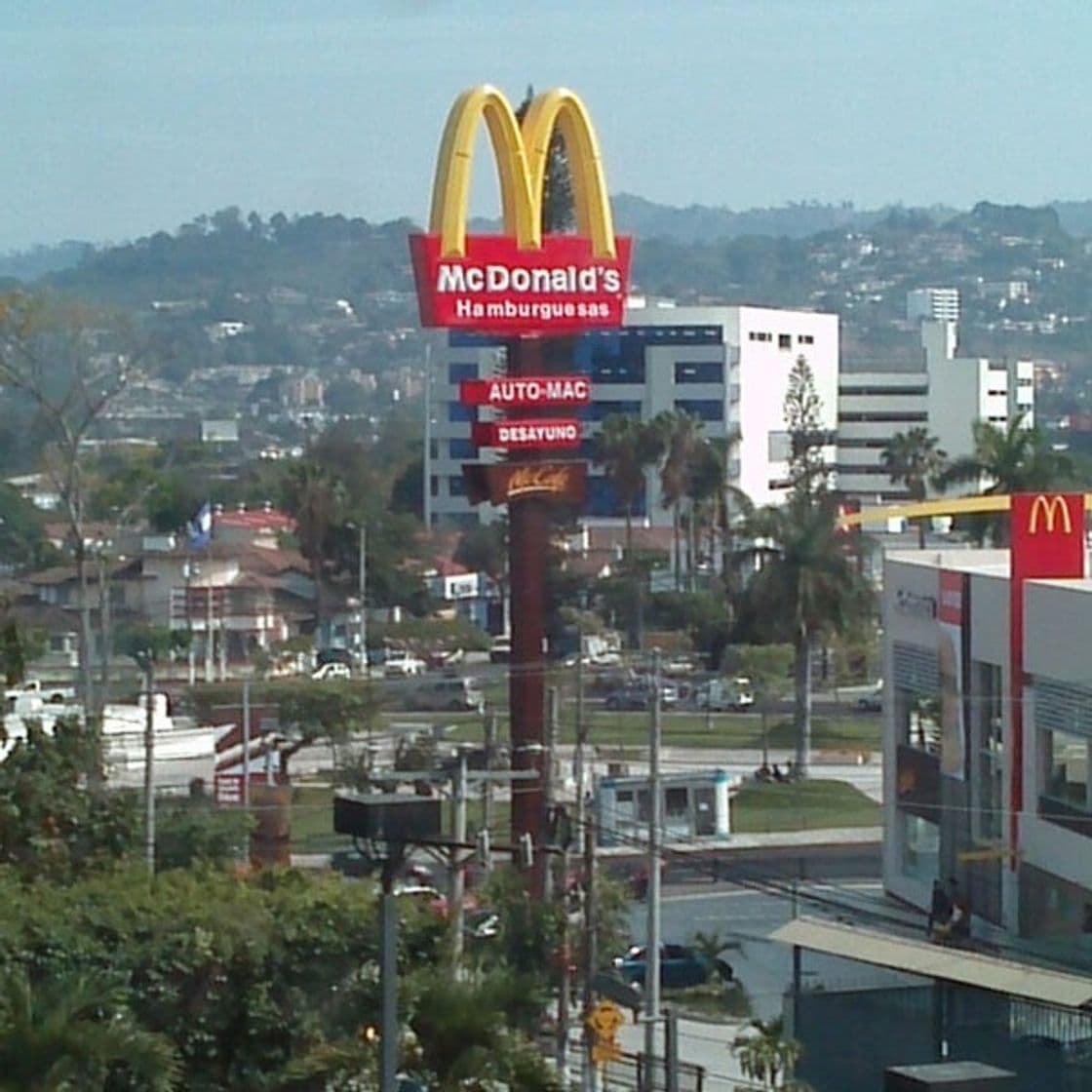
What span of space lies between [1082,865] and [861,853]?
26.1ft

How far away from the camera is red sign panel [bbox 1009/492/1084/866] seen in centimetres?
2497

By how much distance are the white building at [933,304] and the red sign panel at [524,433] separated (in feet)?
404

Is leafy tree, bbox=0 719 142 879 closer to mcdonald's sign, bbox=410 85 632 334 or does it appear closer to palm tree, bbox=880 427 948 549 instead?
mcdonald's sign, bbox=410 85 632 334

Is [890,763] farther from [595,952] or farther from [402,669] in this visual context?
[402,669]

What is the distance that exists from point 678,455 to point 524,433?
29.9 m

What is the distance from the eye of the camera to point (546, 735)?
2569 centimetres

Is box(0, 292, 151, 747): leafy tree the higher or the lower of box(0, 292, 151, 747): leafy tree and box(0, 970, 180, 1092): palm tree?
the higher

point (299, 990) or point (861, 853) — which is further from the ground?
point (299, 990)

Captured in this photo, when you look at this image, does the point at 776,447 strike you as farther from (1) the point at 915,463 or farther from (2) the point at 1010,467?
(2) the point at 1010,467

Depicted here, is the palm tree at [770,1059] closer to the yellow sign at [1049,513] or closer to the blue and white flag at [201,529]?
the yellow sign at [1049,513]

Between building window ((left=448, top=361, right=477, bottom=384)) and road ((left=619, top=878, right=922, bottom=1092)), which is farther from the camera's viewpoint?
building window ((left=448, top=361, right=477, bottom=384))

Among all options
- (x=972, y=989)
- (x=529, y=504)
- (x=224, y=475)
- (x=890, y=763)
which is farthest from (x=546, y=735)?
(x=224, y=475)

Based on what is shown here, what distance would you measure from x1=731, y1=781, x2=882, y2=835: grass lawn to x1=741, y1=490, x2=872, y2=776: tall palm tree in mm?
1320

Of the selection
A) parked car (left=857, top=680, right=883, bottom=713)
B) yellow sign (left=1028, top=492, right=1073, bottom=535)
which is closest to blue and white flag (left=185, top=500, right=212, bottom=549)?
parked car (left=857, top=680, right=883, bottom=713)
